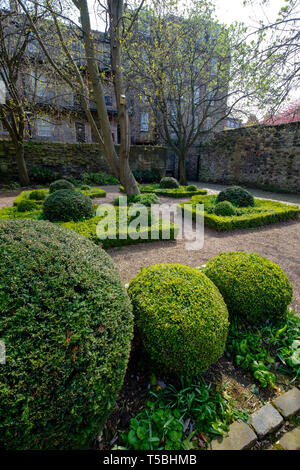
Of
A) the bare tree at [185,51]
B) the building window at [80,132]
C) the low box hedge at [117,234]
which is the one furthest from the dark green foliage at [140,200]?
the building window at [80,132]

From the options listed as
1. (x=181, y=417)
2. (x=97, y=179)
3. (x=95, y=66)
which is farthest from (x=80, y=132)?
(x=181, y=417)

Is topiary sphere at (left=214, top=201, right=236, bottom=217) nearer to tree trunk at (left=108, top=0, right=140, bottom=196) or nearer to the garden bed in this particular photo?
the garden bed

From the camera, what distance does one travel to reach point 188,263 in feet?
12.9

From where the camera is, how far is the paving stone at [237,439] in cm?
133

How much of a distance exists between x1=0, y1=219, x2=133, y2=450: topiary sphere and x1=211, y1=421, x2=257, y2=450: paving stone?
0.79 meters

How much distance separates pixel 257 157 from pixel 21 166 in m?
12.9

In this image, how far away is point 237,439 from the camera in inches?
53.6

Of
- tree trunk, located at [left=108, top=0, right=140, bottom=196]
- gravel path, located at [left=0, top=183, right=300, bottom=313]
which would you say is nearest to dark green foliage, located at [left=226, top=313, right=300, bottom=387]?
gravel path, located at [left=0, top=183, right=300, bottom=313]

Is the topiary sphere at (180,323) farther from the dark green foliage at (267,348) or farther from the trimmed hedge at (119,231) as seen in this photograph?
the trimmed hedge at (119,231)

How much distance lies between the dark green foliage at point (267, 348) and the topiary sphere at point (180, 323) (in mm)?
431

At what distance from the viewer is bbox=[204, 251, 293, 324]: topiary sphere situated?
A: 2.21 meters

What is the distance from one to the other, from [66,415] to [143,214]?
474 centimetres
